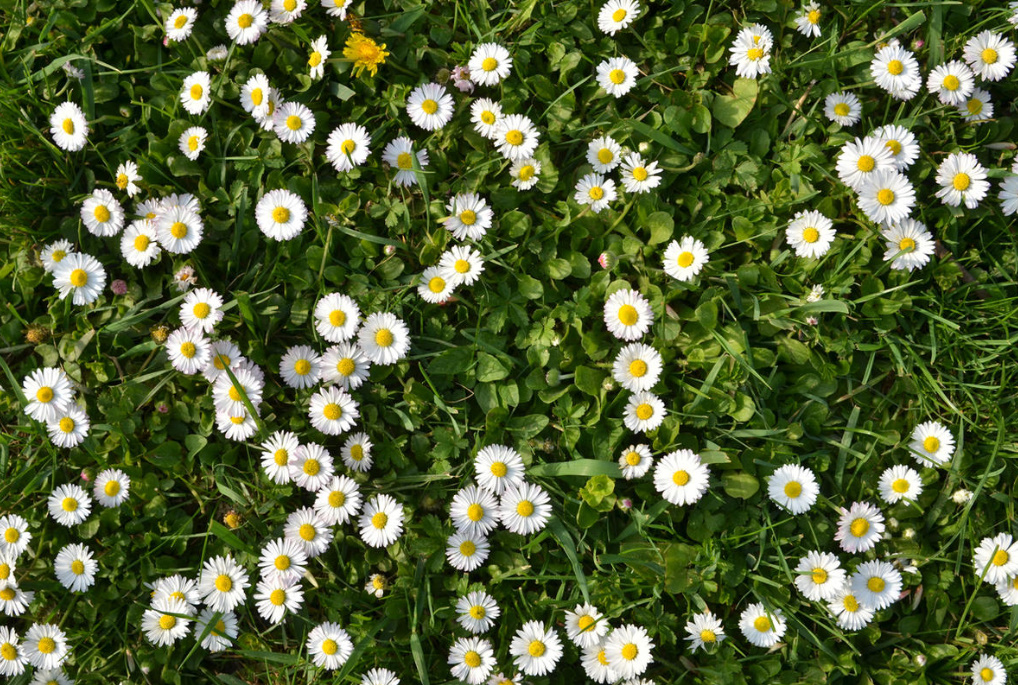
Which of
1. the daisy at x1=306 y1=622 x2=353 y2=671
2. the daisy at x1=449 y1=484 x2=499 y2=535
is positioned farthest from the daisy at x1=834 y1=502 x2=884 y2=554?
the daisy at x1=306 y1=622 x2=353 y2=671

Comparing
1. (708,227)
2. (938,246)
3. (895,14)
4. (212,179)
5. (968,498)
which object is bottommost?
(968,498)

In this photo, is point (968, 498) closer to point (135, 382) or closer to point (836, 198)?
point (836, 198)

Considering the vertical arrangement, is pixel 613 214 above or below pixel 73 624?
above

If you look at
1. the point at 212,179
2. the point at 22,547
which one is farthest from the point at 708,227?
the point at 22,547

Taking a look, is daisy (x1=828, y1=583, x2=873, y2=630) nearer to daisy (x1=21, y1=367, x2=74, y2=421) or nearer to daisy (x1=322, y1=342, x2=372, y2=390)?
daisy (x1=322, y1=342, x2=372, y2=390)

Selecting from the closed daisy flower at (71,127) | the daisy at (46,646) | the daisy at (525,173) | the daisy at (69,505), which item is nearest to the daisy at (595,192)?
the daisy at (525,173)

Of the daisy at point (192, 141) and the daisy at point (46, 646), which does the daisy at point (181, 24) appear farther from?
the daisy at point (46, 646)
